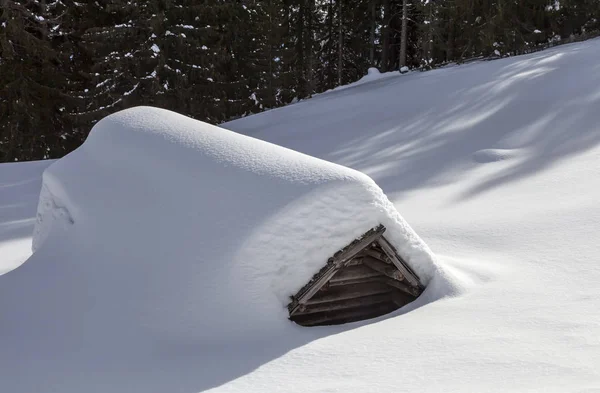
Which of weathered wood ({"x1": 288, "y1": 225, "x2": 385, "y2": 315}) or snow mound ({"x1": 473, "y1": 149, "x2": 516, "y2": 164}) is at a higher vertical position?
weathered wood ({"x1": 288, "y1": 225, "x2": 385, "y2": 315})

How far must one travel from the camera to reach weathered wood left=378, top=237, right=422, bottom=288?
207 inches

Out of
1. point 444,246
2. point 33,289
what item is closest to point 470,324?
point 444,246

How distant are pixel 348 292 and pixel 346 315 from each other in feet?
0.72

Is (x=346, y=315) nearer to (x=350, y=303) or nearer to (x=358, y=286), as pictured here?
(x=350, y=303)

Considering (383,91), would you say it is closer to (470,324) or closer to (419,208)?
(419,208)

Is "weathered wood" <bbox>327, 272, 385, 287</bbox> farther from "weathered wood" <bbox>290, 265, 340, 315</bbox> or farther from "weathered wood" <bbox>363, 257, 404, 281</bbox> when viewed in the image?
"weathered wood" <bbox>290, 265, 340, 315</bbox>

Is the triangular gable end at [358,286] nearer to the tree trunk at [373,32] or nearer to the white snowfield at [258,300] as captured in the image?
the white snowfield at [258,300]

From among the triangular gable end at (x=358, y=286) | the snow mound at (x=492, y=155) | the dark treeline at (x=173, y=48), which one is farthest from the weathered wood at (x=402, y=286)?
the dark treeline at (x=173, y=48)

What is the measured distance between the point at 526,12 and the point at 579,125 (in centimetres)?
1301

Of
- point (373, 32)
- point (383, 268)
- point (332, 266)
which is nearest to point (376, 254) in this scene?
point (383, 268)

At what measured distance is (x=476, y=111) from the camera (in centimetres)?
1371

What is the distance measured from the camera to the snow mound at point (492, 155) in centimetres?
1090

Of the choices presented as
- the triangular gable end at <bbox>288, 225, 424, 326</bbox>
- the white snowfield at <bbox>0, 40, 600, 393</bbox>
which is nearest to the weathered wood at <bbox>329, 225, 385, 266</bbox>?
the triangular gable end at <bbox>288, 225, 424, 326</bbox>

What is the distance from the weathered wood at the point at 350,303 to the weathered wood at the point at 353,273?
0.22 metres
